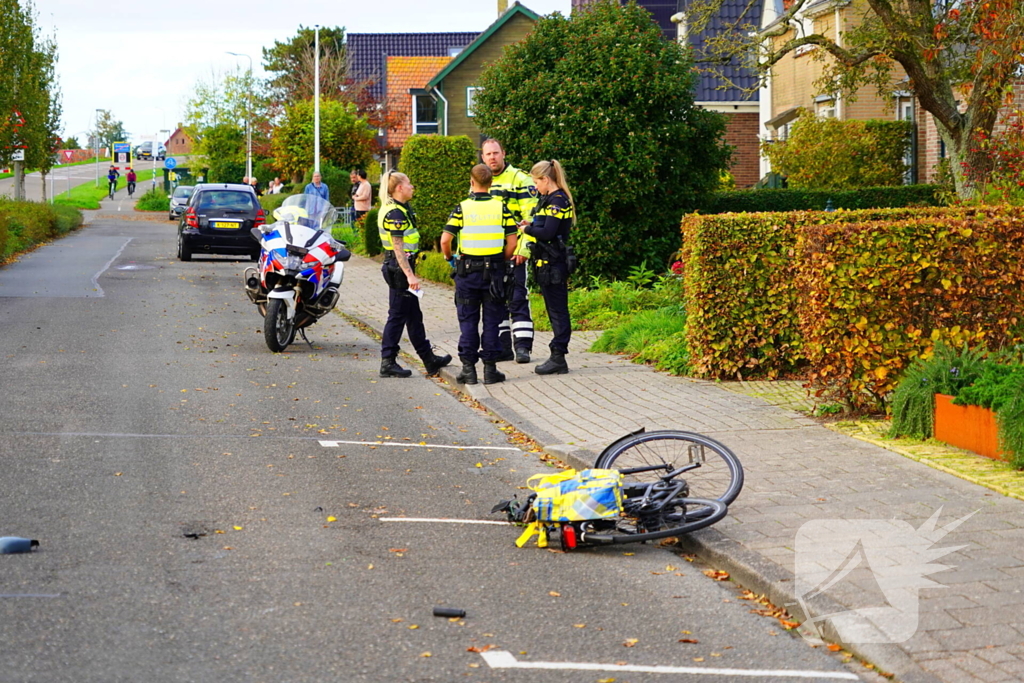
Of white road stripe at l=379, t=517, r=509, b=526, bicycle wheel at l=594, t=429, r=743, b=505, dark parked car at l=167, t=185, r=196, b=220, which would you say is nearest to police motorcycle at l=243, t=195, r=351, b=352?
white road stripe at l=379, t=517, r=509, b=526

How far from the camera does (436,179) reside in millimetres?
26188

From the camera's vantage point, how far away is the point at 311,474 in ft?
25.5

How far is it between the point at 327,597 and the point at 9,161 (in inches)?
1347

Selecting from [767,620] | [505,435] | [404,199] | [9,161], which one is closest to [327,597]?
[767,620]

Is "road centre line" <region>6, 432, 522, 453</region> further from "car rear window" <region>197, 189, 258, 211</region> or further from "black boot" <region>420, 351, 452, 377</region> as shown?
"car rear window" <region>197, 189, 258, 211</region>

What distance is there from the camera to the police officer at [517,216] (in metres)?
12.0

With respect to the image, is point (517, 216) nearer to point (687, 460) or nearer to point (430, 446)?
point (430, 446)

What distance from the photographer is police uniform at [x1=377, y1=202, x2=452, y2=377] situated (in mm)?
11930

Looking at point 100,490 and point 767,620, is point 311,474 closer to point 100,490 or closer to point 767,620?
point 100,490

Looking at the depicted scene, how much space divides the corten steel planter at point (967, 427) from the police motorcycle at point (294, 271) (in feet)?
24.3

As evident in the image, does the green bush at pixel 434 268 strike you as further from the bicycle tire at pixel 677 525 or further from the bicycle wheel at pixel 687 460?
the bicycle tire at pixel 677 525

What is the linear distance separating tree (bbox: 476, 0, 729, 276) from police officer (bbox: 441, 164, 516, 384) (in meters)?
5.57

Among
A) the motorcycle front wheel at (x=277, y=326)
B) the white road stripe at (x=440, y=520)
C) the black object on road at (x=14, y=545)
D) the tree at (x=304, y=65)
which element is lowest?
the white road stripe at (x=440, y=520)

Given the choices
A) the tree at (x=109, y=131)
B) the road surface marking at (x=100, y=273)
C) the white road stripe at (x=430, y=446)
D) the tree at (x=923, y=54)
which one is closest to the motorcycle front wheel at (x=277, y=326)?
the white road stripe at (x=430, y=446)
